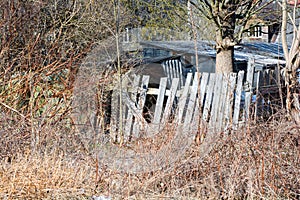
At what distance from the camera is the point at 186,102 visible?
6887 mm

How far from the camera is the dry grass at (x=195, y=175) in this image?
421 cm

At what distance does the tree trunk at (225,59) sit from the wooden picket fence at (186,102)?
770 millimetres

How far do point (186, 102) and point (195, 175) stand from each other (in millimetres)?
2447

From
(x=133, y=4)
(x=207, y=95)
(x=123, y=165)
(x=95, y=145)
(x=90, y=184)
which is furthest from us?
(x=133, y=4)

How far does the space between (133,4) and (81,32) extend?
2.81 meters

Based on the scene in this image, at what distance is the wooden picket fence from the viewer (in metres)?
6.07

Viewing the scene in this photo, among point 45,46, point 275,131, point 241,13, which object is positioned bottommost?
point 275,131

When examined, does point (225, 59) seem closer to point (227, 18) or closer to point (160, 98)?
→ point (227, 18)

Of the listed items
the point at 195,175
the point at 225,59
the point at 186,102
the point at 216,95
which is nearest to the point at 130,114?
the point at 186,102

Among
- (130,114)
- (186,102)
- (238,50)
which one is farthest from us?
(238,50)

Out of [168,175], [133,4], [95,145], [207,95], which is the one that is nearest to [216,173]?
[168,175]

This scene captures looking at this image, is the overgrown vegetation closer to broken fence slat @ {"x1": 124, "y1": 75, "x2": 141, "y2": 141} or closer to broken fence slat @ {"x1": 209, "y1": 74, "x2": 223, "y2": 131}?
broken fence slat @ {"x1": 124, "y1": 75, "x2": 141, "y2": 141}

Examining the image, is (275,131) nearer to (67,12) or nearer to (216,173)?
(216,173)

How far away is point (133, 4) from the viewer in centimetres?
1123
